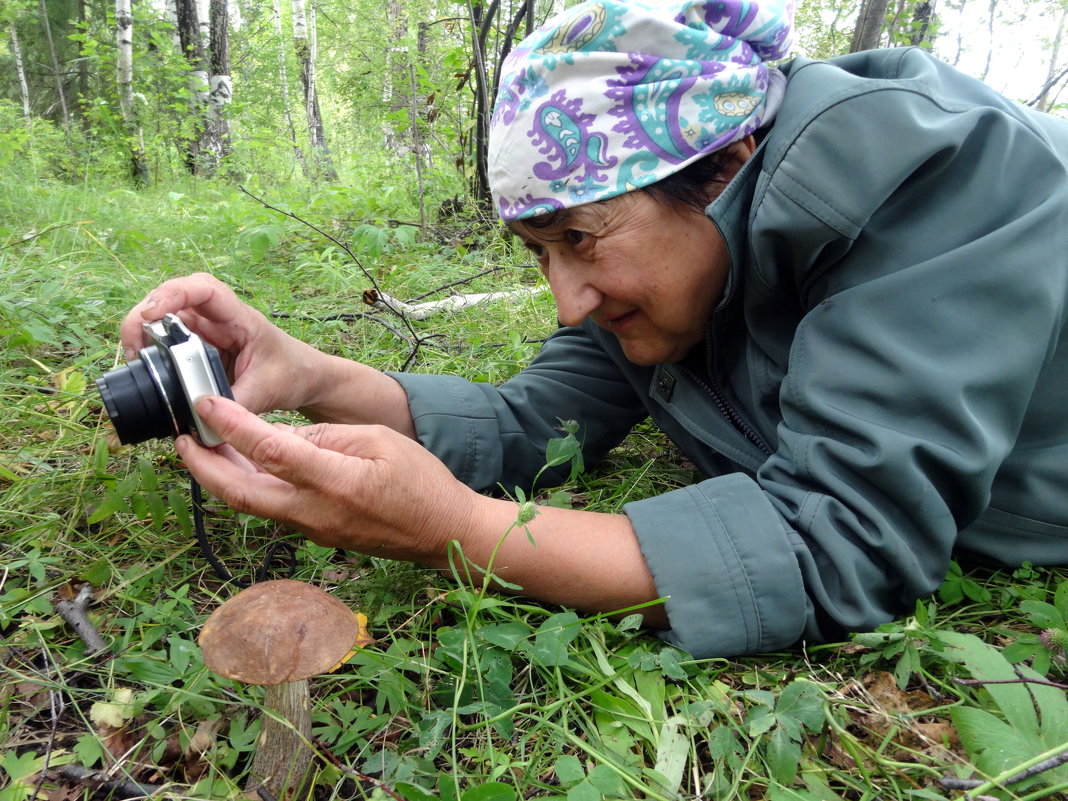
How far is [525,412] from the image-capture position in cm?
188

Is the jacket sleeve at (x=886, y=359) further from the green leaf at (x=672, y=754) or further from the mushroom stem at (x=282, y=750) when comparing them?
the mushroom stem at (x=282, y=750)

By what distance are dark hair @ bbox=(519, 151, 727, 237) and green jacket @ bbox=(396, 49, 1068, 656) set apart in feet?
0.27

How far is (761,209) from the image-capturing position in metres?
1.17

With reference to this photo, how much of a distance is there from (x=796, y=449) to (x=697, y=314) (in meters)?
0.39

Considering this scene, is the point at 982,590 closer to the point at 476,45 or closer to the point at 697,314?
the point at 697,314

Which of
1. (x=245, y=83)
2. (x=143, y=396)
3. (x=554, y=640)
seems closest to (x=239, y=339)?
(x=143, y=396)

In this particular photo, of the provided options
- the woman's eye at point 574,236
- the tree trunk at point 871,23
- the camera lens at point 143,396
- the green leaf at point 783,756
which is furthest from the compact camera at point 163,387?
the tree trunk at point 871,23

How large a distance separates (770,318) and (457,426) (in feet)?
2.71

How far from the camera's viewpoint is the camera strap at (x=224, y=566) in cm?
142

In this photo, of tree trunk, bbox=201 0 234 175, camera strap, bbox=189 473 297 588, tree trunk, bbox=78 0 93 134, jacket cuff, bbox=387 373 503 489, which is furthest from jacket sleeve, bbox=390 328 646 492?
tree trunk, bbox=78 0 93 134

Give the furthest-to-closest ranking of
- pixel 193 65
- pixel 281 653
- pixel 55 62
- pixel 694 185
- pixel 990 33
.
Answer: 1. pixel 990 33
2. pixel 55 62
3. pixel 193 65
4. pixel 694 185
5. pixel 281 653

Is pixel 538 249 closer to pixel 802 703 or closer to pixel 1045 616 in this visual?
pixel 802 703

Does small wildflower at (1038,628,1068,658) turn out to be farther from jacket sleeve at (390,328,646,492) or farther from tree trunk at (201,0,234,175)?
tree trunk at (201,0,234,175)

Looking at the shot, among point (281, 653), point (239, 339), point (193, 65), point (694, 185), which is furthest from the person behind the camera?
point (193, 65)
